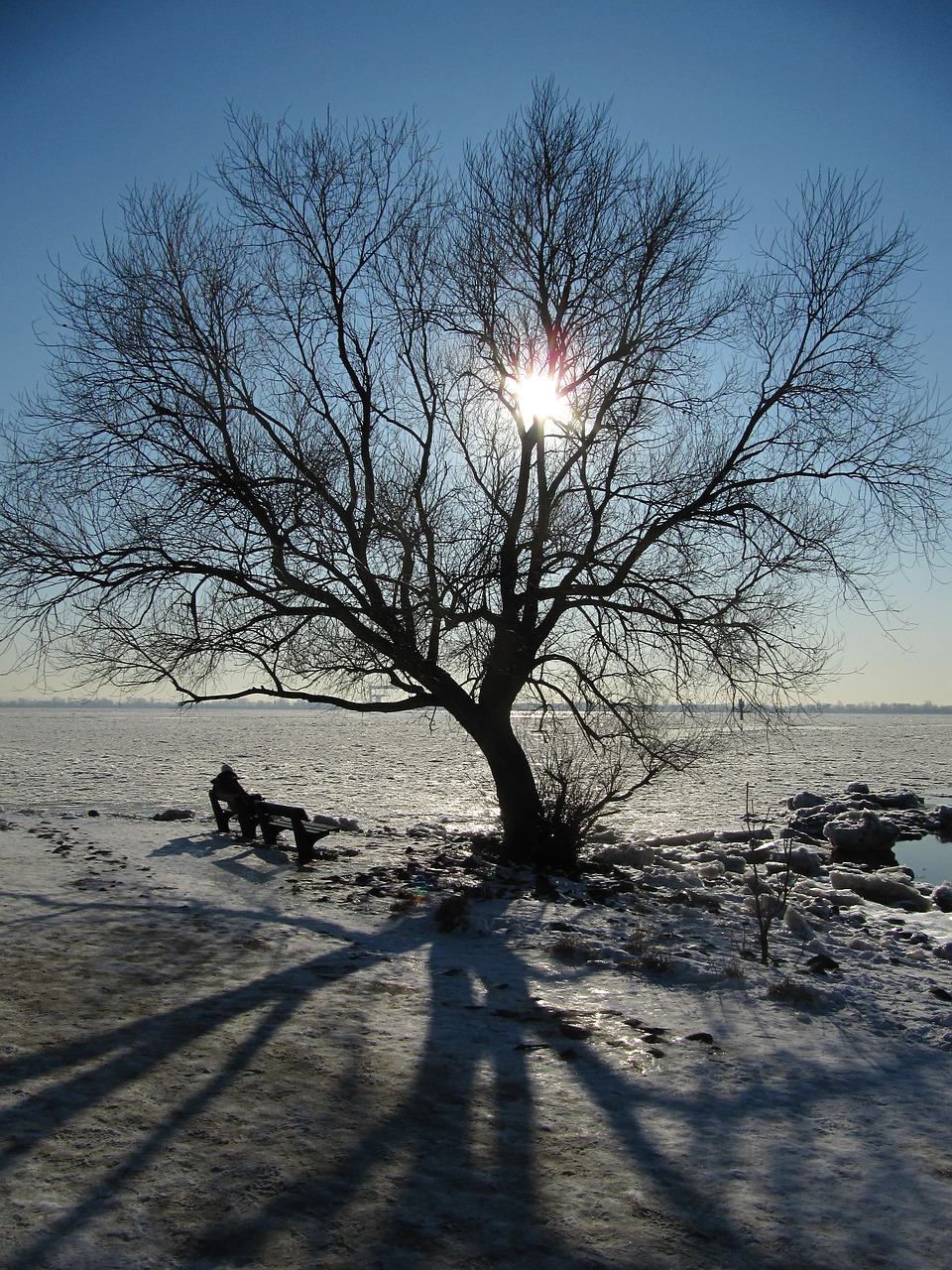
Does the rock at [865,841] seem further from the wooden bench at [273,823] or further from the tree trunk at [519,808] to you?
the wooden bench at [273,823]

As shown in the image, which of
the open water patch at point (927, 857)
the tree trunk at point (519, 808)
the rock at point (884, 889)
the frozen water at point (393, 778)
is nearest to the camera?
the rock at point (884, 889)

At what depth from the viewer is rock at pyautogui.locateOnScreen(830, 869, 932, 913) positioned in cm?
949

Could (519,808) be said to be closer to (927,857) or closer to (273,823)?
(273,823)

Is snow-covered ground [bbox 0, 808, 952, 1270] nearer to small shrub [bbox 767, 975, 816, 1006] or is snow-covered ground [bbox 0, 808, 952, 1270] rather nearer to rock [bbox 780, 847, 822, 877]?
small shrub [bbox 767, 975, 816, 1006]

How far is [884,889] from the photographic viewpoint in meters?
9.69

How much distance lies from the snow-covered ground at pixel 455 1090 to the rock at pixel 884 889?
2.46 metres

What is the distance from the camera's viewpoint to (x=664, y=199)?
31.8 ft

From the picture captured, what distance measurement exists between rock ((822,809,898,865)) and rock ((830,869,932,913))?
117 inches

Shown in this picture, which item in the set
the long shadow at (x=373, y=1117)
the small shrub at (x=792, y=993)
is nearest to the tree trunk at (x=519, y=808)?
the small shrub at (x=792, y=993)

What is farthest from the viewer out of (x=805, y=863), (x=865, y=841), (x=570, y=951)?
(x=865, y=841)

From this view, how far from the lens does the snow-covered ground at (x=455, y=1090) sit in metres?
2.67

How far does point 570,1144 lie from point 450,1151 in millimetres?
466

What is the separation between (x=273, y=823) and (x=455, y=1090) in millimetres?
7004

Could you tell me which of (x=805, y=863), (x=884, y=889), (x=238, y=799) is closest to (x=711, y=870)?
(x=805, y=863)
